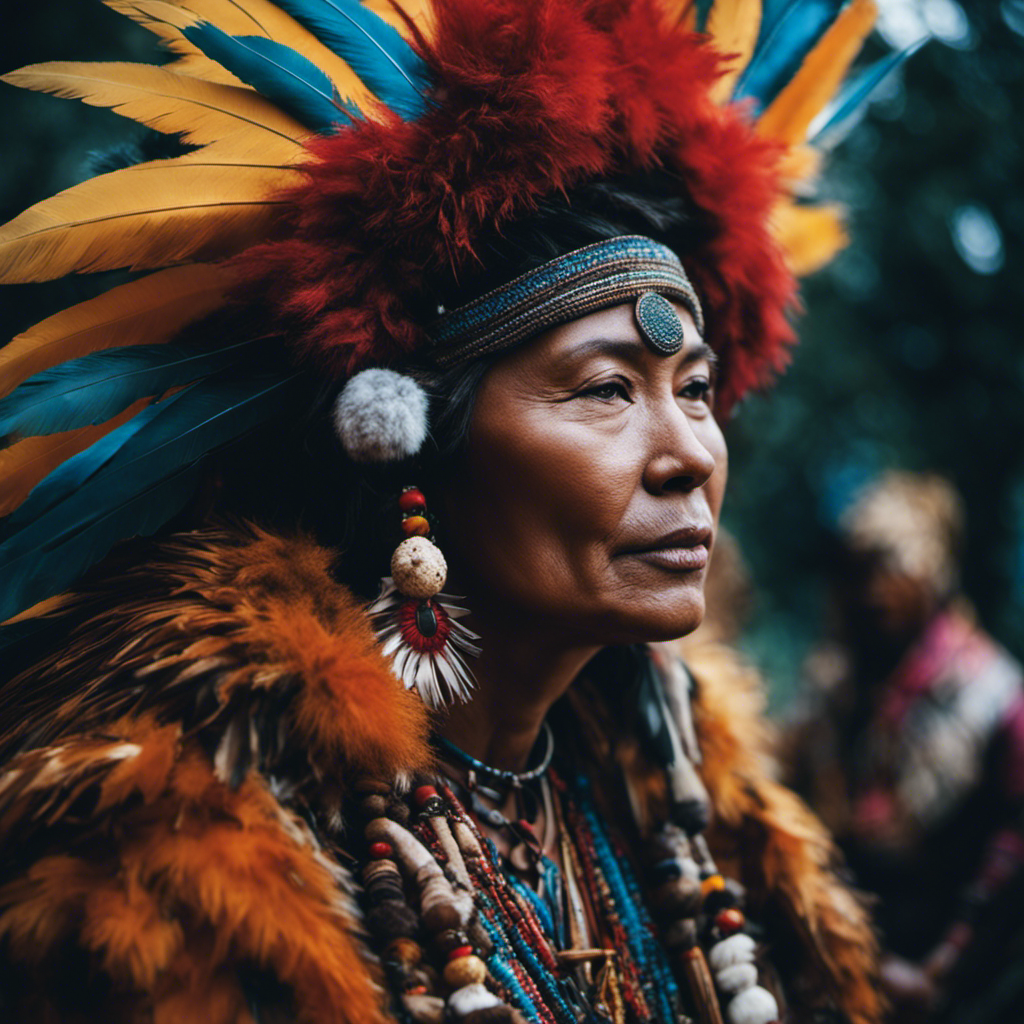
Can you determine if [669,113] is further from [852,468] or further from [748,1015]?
[852,468]

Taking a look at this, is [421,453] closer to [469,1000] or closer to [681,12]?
[469,1000]

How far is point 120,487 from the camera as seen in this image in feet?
5.28

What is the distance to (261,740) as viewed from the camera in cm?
145

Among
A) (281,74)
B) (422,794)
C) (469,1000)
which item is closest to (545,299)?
(281,74)

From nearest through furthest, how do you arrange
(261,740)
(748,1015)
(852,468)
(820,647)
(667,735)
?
(261,740) < (748,1015) < (667,735) < (820,647) < (852,468)

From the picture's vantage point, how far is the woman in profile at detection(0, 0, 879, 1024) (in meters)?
1.50

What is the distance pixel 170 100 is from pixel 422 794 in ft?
4.63

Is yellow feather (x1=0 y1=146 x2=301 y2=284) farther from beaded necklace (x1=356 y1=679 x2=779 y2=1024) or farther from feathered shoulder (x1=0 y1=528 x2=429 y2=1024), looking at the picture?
beaded necklace (x1=356 y1=679 x2=779 y2=1024)

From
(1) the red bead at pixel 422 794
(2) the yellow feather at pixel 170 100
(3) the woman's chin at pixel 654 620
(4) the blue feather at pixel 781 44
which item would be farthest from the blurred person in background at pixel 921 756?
(2) the yellow feather at pixel 170 100

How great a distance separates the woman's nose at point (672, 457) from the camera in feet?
5.74

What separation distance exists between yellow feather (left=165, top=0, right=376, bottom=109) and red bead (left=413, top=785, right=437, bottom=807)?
4.38 feet

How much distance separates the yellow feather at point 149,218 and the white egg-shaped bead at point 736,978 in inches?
73.4

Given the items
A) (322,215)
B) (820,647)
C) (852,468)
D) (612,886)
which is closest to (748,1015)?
(612,886)

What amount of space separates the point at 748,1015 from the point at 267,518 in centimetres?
147
